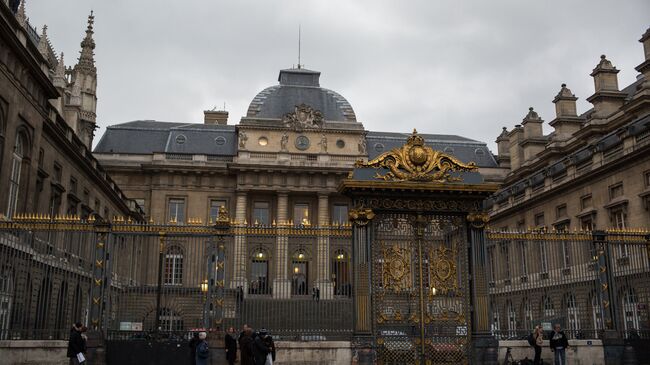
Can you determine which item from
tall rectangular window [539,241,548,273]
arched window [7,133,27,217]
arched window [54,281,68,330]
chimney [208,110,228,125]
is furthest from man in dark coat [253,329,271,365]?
chimney [208,110,228,125]

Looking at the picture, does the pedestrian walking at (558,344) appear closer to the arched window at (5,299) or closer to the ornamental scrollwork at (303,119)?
the arched window at (5,299)

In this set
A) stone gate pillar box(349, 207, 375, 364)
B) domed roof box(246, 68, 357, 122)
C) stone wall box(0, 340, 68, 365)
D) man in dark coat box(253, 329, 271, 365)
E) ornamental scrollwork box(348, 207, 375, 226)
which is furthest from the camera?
domed roof box(246, 68, 357, 122)

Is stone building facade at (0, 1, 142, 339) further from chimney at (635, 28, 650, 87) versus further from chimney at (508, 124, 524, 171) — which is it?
chimney at (508, 124, 524, 171)

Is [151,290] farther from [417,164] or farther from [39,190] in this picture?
[39,190]

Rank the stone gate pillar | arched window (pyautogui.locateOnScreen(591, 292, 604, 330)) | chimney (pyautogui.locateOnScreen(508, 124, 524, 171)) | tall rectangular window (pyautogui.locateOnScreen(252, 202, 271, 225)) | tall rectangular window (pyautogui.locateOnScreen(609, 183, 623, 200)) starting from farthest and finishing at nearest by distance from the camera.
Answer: tall rectangular window (pyautogui.locateOnScreen(252, 202, 271, 225)), chimney (pyautogui.locateOnScreen(508, 124, 524, 171)), tall rectangular window (pyautogui.locateOnScreen(609, 183, 623, 200)), arched window (pyautogui.locateOnScreen(591, 292, 604, 330)), the stone gate pillar

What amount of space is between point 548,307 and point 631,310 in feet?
6.88

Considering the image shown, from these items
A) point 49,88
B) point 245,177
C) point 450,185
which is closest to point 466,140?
point 245,177

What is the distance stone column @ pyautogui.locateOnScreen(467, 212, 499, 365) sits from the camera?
1394 cm

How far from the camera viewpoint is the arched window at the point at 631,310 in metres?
16.9

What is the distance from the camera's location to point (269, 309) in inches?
596

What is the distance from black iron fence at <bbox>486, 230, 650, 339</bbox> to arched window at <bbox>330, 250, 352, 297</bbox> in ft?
11.1

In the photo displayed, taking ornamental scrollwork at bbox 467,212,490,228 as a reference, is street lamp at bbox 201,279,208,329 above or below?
below

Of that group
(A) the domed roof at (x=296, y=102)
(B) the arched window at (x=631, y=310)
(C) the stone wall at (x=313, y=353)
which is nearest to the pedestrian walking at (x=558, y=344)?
(B) the arched window at (x=631, y=310)

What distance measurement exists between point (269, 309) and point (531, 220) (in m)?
22.8
